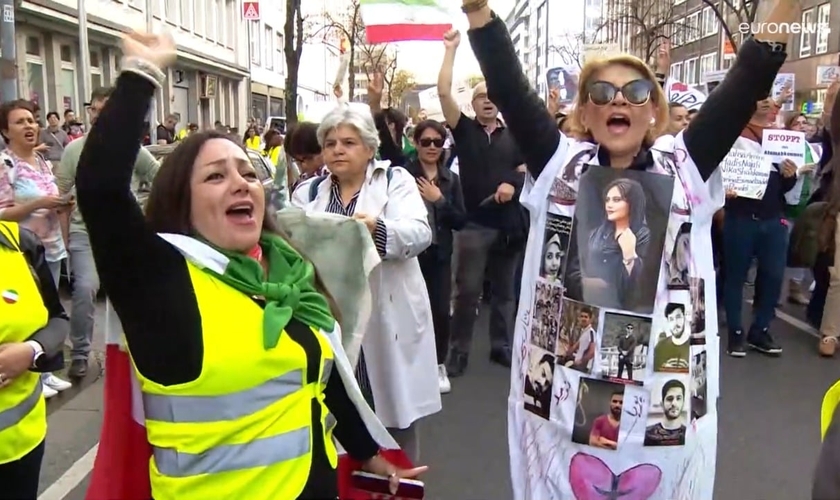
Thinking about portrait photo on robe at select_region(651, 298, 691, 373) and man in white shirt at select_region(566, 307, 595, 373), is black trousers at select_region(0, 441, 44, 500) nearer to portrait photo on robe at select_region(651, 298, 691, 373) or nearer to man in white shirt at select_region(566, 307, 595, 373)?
man in white shirt at select_region(566, 307, 595, 373)

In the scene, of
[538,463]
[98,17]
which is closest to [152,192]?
[538,463]

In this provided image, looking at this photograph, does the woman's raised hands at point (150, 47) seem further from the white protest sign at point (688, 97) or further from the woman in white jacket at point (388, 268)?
the white protest sign at point (688, 97)

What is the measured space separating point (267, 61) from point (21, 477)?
50389 mm

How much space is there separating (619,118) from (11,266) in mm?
1969

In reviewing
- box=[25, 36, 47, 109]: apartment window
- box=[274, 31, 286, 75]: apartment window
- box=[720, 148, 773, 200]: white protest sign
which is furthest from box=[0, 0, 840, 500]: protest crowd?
box=[274, 31, 286, 75]: apartment window

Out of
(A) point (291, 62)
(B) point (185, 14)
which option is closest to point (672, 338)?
(A) point (291, 62)

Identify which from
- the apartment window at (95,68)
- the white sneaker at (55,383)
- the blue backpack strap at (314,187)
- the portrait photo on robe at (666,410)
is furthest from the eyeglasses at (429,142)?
the apartment window at (95,68)

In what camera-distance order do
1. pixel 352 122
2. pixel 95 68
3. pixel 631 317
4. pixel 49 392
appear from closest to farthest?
pixel 631 317
pixel 352 122
pixel 49 392
pixel 95 68

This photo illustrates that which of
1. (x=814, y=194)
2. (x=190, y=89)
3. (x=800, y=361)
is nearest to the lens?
(x=800, y=361)

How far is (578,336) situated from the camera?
230cm

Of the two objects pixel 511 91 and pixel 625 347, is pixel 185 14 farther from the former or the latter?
pixel 625 347

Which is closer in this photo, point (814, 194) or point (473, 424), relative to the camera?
point (473, 424)

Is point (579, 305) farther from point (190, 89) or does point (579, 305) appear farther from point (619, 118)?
point (190, 89)

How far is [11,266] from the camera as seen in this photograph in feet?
9.00
